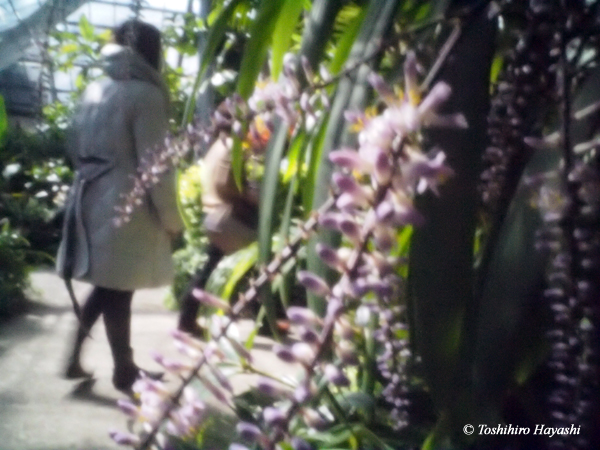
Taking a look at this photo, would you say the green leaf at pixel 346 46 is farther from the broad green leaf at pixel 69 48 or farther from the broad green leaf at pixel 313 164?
the broad green leaf at pixel 69 48

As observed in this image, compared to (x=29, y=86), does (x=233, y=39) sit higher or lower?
higher

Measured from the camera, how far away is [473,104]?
0.38 metres

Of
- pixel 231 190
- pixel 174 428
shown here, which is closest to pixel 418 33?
pixel 174 428

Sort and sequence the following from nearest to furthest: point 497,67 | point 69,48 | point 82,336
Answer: point 497,67
point 69,48
point 82,336

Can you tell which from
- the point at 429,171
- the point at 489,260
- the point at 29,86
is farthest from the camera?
the point at 29,86

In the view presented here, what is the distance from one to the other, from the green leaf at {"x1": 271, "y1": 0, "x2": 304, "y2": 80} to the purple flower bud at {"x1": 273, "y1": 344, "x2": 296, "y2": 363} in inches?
13.7

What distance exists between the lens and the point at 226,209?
6.02ft

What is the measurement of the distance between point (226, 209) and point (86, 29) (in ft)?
2.05

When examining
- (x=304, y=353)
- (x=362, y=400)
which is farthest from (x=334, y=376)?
(x=362, y=400)

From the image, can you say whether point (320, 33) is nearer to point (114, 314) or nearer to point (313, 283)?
point (313, 283)

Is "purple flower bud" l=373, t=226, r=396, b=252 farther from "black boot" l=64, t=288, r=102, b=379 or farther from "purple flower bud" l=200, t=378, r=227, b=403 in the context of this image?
"black boot" l=64, t=288, r=102, b=379

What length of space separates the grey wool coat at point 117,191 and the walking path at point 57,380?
21 cm

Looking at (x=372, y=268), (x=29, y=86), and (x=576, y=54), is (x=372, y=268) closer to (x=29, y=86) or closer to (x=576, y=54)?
(x=576, y=54)

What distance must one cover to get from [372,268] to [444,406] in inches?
4.8
